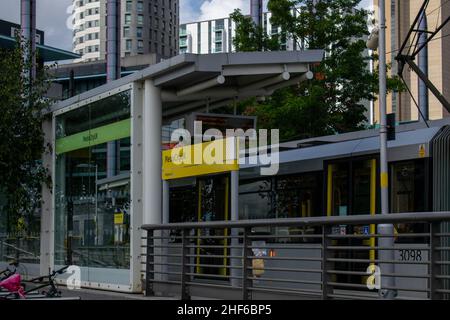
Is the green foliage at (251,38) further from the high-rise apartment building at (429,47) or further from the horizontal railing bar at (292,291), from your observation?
the high-rise apartment building at (429,47)

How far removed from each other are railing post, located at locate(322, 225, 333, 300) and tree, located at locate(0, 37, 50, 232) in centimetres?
905

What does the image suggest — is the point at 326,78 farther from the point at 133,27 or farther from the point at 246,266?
the point at 133,27

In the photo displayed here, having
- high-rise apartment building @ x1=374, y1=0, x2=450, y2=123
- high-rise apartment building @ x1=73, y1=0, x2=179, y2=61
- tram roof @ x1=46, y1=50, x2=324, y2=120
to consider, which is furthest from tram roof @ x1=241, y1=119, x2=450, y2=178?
high-rise apartment building @ x1=73, y1=0, x2=179, y2=61

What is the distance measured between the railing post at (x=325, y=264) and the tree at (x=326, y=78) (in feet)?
52.8

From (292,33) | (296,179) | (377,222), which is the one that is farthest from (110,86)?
(292,33)

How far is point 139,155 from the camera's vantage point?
1332 centimetres

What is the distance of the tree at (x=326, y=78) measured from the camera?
25.6 metres

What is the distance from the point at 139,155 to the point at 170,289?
99.7 inches

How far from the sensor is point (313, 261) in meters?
10.9

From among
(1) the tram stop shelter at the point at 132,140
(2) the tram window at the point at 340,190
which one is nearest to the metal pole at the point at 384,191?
(2) the tram window at the point at 340,190

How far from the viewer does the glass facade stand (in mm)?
13594

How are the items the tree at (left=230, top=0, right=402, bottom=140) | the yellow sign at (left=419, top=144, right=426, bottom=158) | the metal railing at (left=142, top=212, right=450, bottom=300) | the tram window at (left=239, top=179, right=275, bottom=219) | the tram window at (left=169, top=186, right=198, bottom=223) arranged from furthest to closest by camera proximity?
the tree at (left=230, top=0, right=402, bottom=140) < the tram window at (left=169, top=186, right=198, bottom=223) < the tram window at (left=239, top=179, right=275, bottom=219) < the yellow sign at (left=419, top=144, right=426, bottom=158) < the metal railing at (left=142, top=212, right=450, bottom=300)

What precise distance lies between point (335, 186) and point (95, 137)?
478 centimetres

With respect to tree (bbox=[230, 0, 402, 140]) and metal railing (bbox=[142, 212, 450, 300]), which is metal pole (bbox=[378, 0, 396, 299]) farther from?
tree (bbox=[230, 0, 402, 140])
